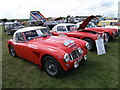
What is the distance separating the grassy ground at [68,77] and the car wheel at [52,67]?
0.61 ft

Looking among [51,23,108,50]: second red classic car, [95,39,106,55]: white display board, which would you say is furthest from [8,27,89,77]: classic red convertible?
[51,23,108,50]: second red classic car

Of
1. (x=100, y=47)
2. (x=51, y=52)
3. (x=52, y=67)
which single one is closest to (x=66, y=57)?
(x=51, y=52)

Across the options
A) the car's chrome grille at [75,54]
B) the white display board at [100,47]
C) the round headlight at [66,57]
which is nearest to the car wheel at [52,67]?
the round headlight at [66,57]

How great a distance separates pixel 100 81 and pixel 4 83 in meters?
3.13

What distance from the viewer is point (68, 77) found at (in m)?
3.43

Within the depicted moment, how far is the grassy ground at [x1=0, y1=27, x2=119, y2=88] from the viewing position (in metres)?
3.09

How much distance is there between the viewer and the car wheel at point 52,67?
124 inches

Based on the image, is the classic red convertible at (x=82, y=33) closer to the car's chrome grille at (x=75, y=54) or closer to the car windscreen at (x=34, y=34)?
the car windscreen at (x=34, y=34)

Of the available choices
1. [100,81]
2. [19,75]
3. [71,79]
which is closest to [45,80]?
[71,79]

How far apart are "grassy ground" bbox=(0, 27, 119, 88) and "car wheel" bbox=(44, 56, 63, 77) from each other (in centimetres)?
19

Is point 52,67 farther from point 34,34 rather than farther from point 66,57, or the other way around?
point 34,34

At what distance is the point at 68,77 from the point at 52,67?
65cm

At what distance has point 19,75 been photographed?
3.74 meters

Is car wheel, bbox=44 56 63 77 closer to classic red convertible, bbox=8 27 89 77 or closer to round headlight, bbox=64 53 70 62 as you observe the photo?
classic red convertible, bbox=8 27 89 77
